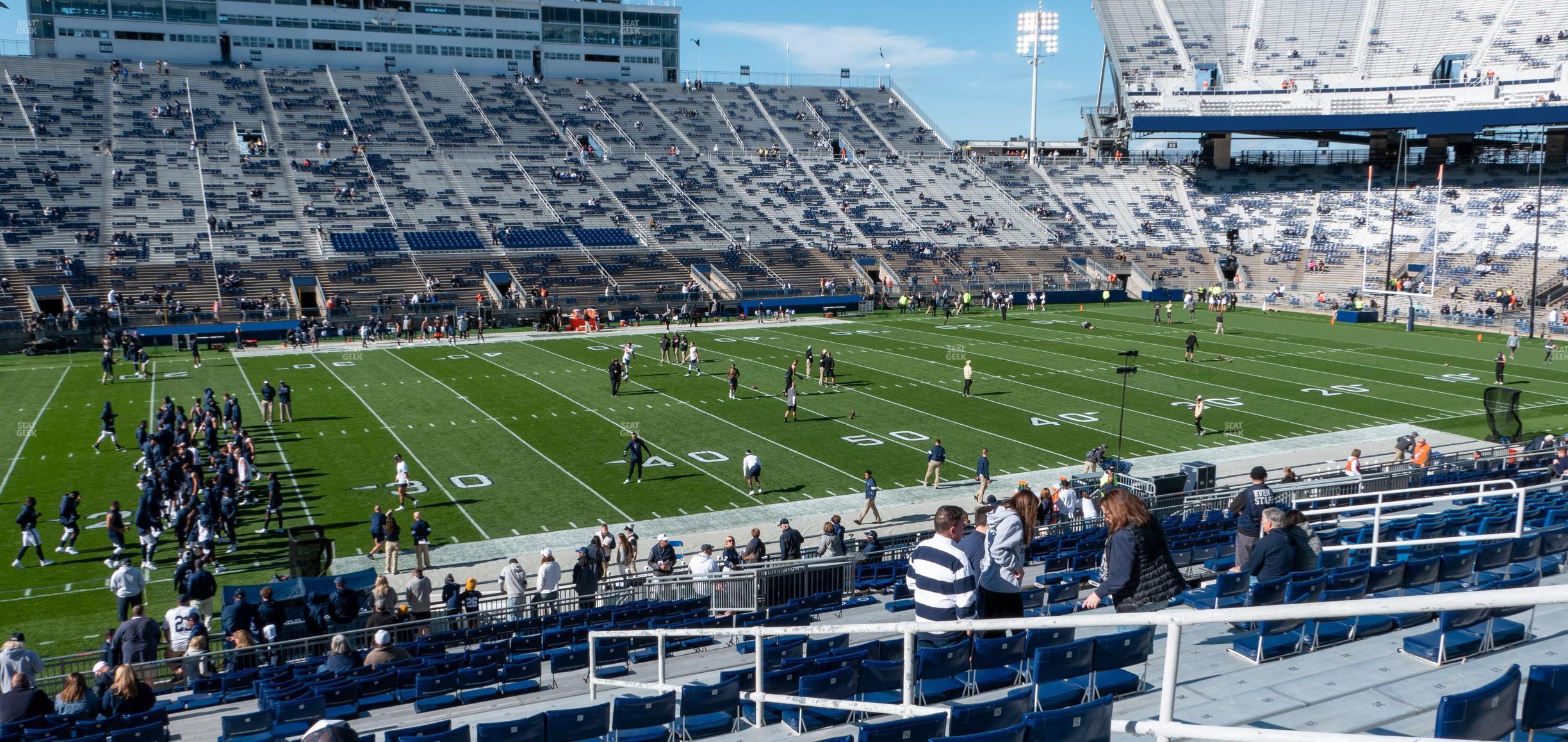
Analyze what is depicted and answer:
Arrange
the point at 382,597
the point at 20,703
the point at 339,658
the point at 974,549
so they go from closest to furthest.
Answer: the point at 974,549 < the point at 20,703 < the point at 339,658 < the point at 382,597

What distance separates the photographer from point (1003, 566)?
7.02 m

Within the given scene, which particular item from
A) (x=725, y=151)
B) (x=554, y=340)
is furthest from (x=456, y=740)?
(x=725, y=151)

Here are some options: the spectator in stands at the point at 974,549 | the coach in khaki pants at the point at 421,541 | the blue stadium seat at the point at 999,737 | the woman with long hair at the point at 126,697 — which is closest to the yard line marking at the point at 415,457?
the coach in khaki pants at the point at 421,541

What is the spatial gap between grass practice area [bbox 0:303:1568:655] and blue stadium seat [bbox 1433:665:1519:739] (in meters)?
14.8

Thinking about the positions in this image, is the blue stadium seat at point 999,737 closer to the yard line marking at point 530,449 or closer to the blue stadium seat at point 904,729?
the blue stadium seat at point 904,729

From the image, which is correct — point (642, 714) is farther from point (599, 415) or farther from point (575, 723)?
point (599, 415)

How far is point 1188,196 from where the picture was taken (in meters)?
78.2

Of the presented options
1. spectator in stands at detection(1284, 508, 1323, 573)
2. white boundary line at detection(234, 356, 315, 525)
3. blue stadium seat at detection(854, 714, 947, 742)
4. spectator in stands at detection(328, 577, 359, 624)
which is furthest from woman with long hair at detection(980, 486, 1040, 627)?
white boundary line at detection(234, 356, 315, 525)

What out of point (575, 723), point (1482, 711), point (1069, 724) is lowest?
point (575, 723)

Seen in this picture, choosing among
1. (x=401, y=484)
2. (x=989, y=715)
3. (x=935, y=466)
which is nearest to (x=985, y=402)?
(x=935, y=466)

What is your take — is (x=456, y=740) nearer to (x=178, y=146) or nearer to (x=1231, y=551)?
(x=1231, y=551)

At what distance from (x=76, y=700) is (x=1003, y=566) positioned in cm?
799

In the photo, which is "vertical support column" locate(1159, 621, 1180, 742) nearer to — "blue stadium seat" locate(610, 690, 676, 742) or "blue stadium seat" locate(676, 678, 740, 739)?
"blue stadium seat" locate(676, 678, 740, 739)

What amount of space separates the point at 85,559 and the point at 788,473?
1294 cm
